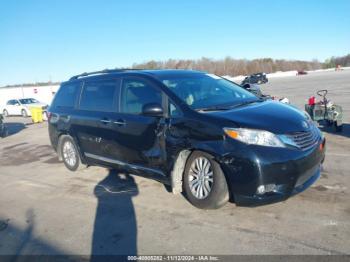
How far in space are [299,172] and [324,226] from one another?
2.07 feet

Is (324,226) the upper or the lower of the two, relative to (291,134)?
lower

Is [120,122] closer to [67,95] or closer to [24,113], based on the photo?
[67,95]

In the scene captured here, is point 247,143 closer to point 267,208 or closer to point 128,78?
point 267,208

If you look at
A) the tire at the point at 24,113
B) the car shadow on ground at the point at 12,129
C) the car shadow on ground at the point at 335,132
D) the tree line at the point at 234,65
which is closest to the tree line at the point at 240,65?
the tree line at the point at 234,65

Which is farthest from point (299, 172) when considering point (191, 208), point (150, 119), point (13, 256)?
point (13, 256)

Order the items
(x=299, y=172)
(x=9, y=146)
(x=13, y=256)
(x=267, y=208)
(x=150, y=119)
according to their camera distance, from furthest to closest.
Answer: (x=9, y=146) < (x=150, y=119) < (x=267, y=208) < (x=299, y=172) < (x=13, y=256)

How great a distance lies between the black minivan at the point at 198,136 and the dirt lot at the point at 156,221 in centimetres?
31

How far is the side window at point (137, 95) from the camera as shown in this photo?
16.2 feet

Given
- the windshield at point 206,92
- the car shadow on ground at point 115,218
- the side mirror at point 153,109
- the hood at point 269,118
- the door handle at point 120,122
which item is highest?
the windshield at point 206,92

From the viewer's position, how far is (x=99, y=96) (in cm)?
593

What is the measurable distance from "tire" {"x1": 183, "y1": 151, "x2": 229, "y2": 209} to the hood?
1.92ft

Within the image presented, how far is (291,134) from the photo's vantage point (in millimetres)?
4043

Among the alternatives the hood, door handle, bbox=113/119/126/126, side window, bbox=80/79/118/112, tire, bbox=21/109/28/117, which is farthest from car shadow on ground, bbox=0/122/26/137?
the hood

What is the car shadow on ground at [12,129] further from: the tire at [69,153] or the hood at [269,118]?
the hood at [269,118]
